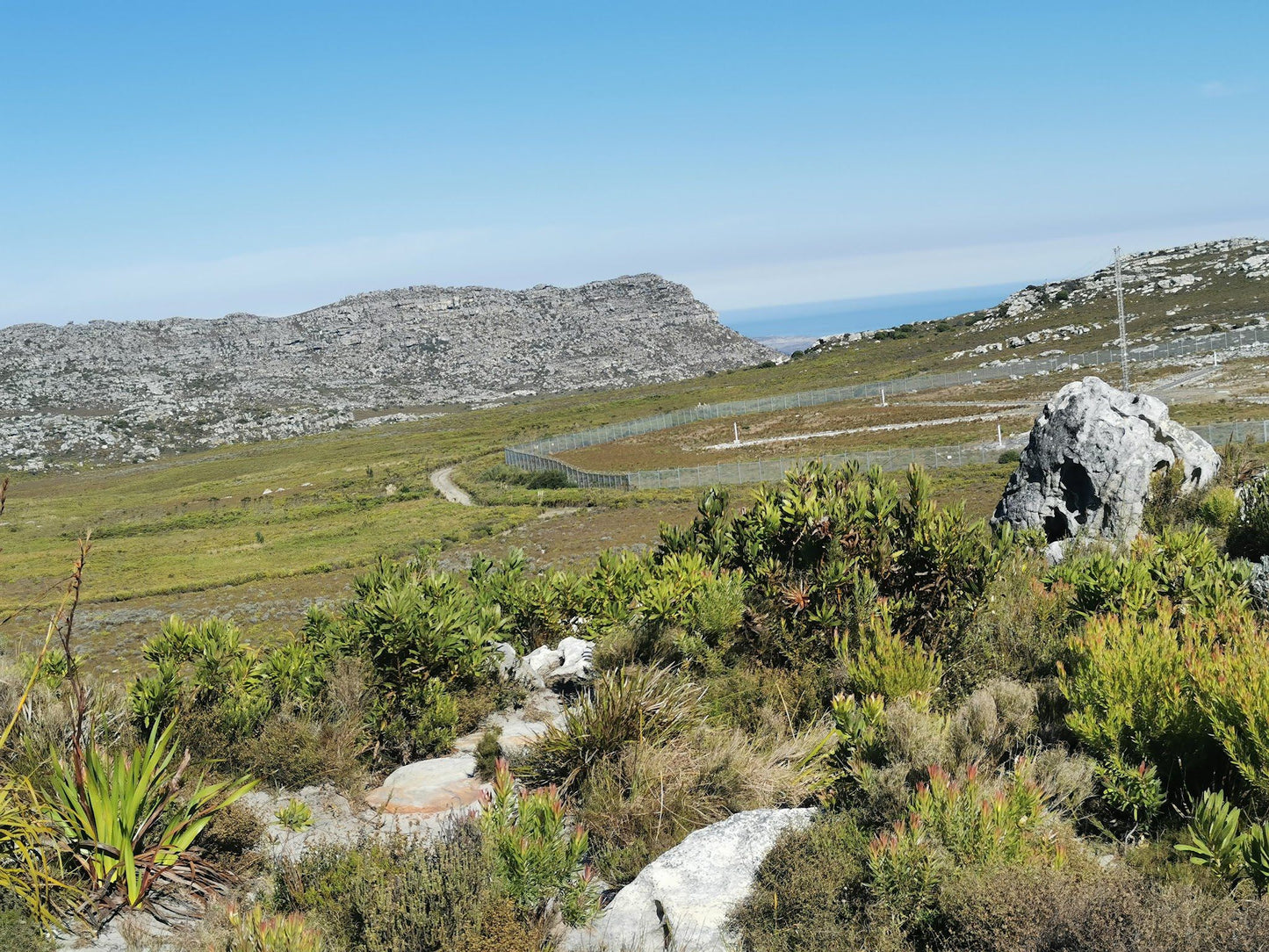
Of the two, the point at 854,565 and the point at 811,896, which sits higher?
the point at 854,565

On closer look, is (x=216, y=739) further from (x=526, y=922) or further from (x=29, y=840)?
(x=526, y=922)

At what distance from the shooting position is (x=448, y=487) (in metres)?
63.0

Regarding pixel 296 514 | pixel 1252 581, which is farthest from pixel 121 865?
pixel 296 514

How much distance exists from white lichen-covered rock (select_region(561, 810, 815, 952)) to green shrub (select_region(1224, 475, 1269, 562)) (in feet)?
32.4

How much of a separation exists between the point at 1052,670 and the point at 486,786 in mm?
5009

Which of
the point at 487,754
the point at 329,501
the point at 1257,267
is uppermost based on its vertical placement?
the point at 1257,267

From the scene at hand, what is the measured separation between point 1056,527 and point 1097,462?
1.33 meters

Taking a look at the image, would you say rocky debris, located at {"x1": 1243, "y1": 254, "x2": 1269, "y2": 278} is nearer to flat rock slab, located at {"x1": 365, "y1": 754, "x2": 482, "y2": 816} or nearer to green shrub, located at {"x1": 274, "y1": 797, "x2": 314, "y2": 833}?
flat rock slab, located at {"x1": 365, "y1": 754, "x2": 482, "y2": 816}

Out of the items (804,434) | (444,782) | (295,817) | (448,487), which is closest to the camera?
(295,817)

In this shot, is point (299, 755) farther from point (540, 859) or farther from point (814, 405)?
point (814, 405)

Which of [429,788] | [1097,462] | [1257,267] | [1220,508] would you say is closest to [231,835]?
[429,788]

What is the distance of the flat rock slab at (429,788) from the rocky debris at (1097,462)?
1136 centimetres

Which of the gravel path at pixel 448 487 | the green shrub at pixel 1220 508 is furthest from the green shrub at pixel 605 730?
the gravel path at pixel 448 487

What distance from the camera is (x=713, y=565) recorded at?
429 inches
